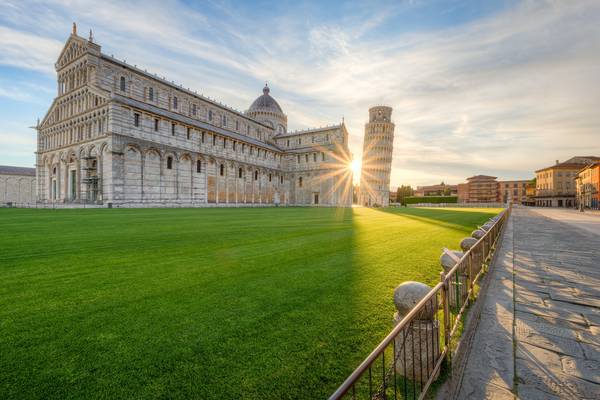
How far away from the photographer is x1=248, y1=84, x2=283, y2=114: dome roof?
6775 centimetres

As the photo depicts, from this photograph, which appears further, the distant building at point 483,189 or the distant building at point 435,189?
the distant building at point 435,189

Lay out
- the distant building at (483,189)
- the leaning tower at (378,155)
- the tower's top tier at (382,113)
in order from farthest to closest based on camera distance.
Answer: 1. the distant building at (483,189)
2. the tower's top tier at (382,113)
3. the leaning tower at (378,155)

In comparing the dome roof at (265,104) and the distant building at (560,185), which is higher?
the dome roof at (265,104)

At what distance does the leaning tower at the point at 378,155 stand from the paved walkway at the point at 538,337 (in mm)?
77433

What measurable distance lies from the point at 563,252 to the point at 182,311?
10.4 metres

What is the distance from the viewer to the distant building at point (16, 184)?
5553 cm

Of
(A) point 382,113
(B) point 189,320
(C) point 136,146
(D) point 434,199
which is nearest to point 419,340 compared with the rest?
(B) point 189,320

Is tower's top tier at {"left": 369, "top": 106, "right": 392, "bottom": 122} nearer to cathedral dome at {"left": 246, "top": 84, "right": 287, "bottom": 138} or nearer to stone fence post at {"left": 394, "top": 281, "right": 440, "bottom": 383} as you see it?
cathedral dome at {"left": 246, "top": 84, "right": 287, "bottom": 138}

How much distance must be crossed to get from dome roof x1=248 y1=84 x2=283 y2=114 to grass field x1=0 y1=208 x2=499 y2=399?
65407 millimetres

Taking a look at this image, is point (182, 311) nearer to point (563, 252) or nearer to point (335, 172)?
point (563, 252)

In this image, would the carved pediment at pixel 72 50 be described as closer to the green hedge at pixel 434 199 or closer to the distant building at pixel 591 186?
the green hedge at pixel 434 199

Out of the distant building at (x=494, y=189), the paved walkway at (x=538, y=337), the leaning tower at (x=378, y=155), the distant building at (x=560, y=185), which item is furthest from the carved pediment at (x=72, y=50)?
the distant building at (x=494, y=189)

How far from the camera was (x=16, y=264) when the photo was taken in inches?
221

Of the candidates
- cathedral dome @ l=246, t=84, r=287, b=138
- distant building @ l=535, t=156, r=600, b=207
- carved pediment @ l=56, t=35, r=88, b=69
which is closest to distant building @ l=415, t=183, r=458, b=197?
distant building @ l=535, t=156, r=600, b=207
